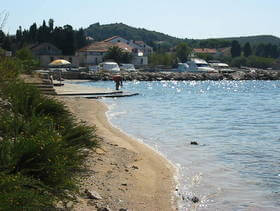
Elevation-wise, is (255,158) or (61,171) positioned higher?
(61,171)

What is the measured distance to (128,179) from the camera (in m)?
8.75

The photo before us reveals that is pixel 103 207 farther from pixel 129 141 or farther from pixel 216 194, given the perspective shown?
pixel 129 141

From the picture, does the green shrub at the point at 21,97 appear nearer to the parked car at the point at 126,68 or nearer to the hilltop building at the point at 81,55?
the parked car at the point at 126,68

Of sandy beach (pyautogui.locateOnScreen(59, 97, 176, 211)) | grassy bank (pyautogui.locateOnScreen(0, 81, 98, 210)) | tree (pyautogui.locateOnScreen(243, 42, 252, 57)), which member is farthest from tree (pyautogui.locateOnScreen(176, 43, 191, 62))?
grassy bank (pyautogui.locateOnScreen(0, 81, 98, 210))

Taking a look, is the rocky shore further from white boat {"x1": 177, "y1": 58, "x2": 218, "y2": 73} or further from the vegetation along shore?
the vegetation along shore

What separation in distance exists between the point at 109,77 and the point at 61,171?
7322 centimetres

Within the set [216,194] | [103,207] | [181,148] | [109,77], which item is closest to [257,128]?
[181,148]

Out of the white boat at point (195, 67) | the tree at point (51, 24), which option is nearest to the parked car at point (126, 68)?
the white boat at point (195, 67)

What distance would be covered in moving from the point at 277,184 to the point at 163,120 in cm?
1238

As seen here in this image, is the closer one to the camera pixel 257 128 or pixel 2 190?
pixel 2 190

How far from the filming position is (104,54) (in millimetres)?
106938

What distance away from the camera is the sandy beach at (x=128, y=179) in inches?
281

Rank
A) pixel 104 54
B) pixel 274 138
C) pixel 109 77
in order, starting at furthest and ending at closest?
pixel 104 54 → pixel 109 77 → pixel 274 138

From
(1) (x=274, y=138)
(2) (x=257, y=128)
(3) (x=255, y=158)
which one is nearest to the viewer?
(3) (x=255, y=158)
